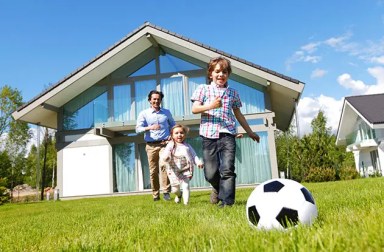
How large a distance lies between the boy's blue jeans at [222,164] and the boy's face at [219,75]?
0.74m

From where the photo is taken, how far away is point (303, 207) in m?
2.43

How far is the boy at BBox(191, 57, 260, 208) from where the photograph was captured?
4.46 metres

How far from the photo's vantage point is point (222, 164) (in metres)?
4.50

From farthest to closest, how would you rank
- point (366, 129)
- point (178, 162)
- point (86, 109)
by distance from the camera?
point (366, 129)
point (86, 109)
point (178, 162)

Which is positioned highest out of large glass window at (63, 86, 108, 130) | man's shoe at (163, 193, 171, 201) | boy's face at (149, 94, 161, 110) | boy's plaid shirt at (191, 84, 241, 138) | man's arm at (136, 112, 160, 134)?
large glass window at (63, 86, 108, 130)

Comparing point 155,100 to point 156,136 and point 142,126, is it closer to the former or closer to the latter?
point 142,126

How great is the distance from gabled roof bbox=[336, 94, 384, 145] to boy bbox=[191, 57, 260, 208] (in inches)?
915

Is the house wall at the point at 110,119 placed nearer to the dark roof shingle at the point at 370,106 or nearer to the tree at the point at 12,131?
the dark roof shingle at the point at 370,106

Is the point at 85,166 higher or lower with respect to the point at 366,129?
lower

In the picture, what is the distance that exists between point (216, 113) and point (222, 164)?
724 mm

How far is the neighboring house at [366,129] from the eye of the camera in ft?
85.1

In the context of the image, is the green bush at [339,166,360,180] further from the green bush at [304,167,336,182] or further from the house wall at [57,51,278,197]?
the house wall at [57,51,278,197]

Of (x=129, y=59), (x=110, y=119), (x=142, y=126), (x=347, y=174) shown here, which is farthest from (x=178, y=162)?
(x=347, y=174)

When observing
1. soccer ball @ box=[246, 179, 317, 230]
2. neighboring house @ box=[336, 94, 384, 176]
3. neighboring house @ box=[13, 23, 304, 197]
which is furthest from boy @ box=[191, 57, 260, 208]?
neighboring house @ box=[336, 94, 384, 176]
